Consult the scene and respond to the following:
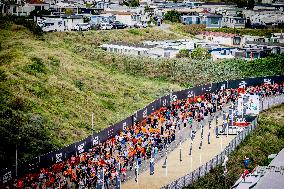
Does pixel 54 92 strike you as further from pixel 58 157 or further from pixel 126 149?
pixel 58 157

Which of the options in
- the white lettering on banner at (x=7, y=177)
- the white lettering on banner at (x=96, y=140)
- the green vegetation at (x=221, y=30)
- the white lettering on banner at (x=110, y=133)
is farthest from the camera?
the green vegetation at (x=221, y=30)

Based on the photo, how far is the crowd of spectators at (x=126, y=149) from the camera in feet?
96.3

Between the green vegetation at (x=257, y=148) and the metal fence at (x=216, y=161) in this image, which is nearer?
the metal fence at (x=216, y=161)

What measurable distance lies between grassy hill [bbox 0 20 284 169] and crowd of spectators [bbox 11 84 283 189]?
13.7 ft

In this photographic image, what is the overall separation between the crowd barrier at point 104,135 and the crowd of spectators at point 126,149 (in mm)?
382

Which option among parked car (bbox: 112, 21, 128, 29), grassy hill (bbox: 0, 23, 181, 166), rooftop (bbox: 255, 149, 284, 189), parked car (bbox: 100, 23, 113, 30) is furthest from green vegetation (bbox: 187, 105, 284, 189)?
parked car (bbox: 112, 21, 128, 29)

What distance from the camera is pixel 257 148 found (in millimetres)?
37531

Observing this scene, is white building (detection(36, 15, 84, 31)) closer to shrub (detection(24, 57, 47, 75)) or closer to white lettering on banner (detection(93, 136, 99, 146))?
shrub (detection(24, 57, 47, 75))

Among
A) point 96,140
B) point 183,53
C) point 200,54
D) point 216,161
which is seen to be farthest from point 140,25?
point 216,161

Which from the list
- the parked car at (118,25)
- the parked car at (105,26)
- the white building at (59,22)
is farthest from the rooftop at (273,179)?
the parked car at (118,25)

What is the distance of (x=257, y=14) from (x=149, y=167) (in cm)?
7968

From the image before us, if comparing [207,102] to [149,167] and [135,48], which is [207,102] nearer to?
[149,167]

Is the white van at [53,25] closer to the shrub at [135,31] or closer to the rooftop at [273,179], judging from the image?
the shrub at [135,31]

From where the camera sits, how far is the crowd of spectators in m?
29.4
